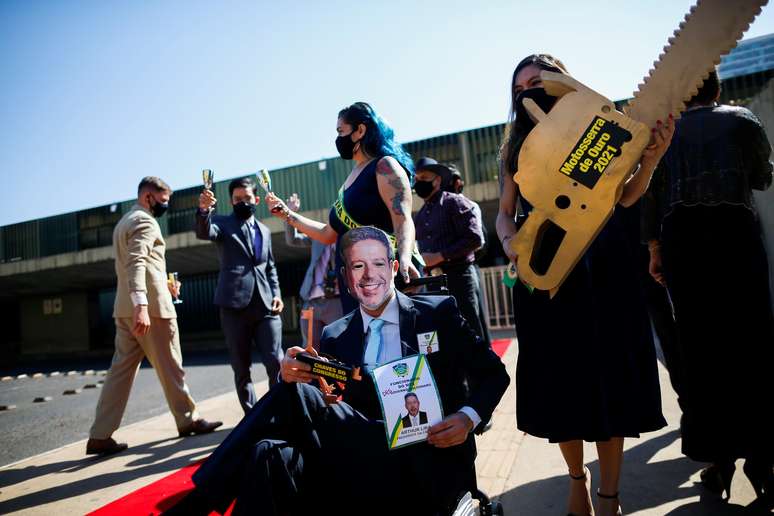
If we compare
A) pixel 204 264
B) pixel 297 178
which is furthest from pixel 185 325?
pixel 297 178

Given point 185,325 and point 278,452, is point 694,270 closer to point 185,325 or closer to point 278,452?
point 278,452

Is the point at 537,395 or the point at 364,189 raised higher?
the point at 364,189

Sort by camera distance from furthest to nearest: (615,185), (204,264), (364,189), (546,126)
Result: (204,264) < (364,189) < (546,126) < (615,185)

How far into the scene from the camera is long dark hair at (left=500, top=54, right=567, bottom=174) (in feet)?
6.44

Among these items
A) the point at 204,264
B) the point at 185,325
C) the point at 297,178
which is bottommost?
the point at 185,325

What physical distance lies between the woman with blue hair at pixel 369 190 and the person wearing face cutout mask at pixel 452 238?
122 centimetres

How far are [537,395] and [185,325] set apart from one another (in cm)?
2158

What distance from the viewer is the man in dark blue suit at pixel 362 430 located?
4.50 feet

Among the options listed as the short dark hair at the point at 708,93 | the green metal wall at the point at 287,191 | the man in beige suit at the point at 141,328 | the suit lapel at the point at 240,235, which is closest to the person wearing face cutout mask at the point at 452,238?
the suit lapel at the point at 240,235

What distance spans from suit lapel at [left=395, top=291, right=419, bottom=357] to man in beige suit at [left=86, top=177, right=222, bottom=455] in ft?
8.94

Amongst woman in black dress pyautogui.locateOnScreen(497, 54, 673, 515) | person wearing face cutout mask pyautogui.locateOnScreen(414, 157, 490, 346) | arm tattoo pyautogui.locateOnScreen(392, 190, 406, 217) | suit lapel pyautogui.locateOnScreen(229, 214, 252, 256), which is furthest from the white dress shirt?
suit lapel pyautogui.locateOnScreen(229, 214, 252, 256)

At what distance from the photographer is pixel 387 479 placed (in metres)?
1.48

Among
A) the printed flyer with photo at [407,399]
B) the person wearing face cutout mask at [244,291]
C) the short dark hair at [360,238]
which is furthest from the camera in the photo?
the person wearing face cutout mask at [244,291]

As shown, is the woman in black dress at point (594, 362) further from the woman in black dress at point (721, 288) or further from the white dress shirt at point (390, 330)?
the white dress shirt at point (390, 330)
